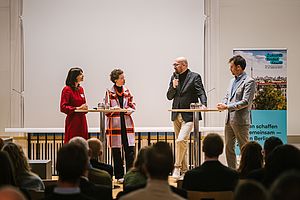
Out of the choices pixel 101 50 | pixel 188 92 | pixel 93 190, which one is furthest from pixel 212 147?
pixel 101 50

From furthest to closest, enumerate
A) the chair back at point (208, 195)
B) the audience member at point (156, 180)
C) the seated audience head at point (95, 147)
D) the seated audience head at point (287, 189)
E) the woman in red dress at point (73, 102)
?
1. the woman in red dress at point (73, 102)
2. the seated audience head at point (95, 147)
3. the chair back at point (208, 195)
4. the audience member at point (156, 180)
5. the seated audience head at point (287, 189)

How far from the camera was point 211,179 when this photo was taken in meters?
3.88

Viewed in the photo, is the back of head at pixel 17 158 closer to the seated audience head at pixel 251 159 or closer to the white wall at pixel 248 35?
the seated audience head at pixel 251 159

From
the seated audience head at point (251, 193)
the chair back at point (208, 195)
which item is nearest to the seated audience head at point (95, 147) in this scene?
the chair back at point (208, 195)

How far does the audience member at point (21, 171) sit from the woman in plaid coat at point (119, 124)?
277 cm

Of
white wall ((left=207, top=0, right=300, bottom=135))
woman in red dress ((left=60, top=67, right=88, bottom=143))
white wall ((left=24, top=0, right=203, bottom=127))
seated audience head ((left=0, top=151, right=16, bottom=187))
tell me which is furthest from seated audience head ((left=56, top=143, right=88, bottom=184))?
white wall ((left=207, top=0, right=300, bottom=135))

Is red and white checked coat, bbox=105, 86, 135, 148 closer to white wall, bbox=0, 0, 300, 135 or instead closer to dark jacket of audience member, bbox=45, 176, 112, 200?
white wall, bbox=0, 0, 300, 135

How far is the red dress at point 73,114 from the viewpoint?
6762mm

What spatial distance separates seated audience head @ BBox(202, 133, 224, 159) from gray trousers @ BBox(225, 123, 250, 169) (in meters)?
2.21

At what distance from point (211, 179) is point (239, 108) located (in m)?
2.54

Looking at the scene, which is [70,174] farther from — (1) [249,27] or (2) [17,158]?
(1) [249,27]

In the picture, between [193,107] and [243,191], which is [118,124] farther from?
[243,191]

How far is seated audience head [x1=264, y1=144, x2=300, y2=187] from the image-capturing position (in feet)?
11.0

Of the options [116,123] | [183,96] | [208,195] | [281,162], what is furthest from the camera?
[183,96]
